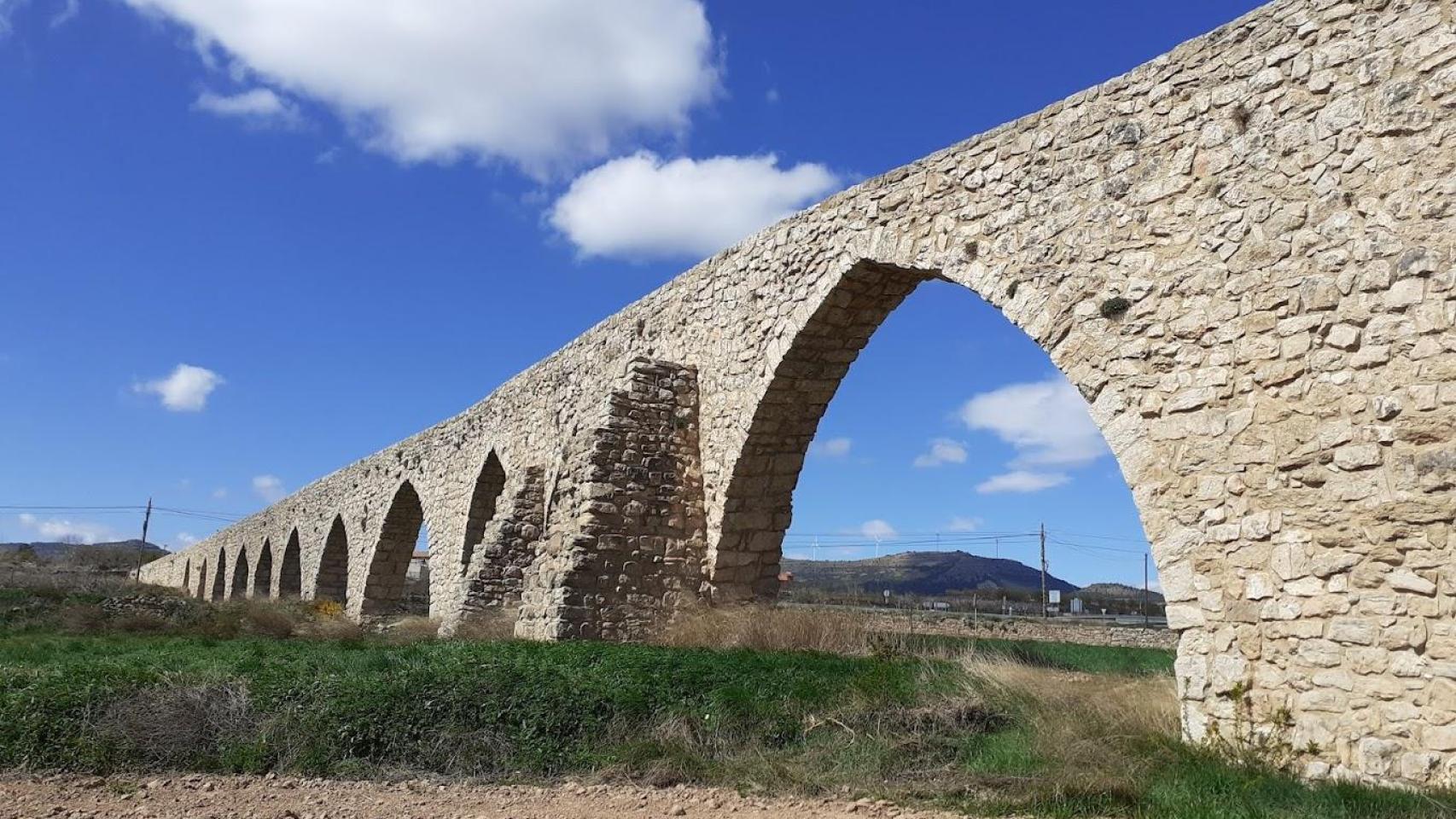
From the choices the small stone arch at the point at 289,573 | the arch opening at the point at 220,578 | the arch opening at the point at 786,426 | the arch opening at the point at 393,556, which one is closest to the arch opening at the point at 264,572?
the small stone arch at the point at 289,573

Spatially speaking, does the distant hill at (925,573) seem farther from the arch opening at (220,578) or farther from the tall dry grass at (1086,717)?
the tall dry grass at (1086,717)

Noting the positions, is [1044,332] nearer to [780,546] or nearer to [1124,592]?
[780,546]

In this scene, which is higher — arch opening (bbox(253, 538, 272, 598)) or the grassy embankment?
arch opening (bbox(253, 538, 272, 598))

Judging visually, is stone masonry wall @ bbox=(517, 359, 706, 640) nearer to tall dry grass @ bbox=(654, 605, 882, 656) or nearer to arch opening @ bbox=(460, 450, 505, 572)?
tall dry grass @ bbox=(654, 605, 882, 656)

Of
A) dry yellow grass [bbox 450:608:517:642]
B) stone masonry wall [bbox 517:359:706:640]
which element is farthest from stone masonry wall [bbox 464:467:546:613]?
stone masonry wall [bbox 517:359:706:640]

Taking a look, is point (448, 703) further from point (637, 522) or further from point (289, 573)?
point (289, 573)

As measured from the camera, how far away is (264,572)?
32.3m

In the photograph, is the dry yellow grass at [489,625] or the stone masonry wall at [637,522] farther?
the dry yellow grass at [489,625]

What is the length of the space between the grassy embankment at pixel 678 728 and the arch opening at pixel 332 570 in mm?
18228

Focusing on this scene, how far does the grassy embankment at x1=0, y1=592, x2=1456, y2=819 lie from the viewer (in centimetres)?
443

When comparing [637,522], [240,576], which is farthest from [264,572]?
[637,522]

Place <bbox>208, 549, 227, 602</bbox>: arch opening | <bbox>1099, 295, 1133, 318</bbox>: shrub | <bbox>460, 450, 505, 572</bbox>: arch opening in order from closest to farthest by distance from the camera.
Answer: <bbox>1099, 295, 1133, 318</bbox>: shrub
<bbox>460, 450, 505, 572</bbox>: arch opening
<bbox>208, 549, 227, 602</bbox>: arch opening

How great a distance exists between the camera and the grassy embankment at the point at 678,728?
14.5 ft

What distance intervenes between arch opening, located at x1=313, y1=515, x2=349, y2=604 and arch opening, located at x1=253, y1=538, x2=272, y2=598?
7411 millimetres
